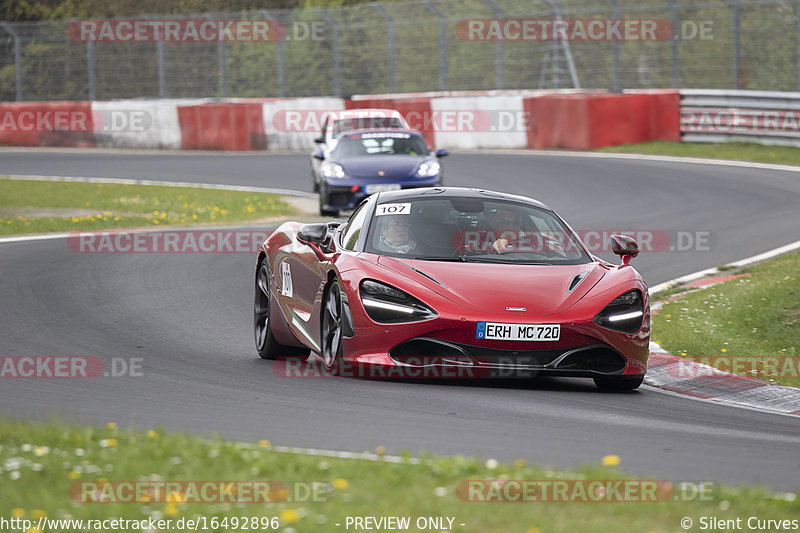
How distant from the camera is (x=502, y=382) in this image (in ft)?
28.5

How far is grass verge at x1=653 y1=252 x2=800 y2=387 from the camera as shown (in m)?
9.70

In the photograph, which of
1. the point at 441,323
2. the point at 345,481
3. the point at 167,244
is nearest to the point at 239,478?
the point at 345,481

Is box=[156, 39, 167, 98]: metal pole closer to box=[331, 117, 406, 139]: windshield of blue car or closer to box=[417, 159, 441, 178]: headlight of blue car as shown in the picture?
box=[331, 117, 406, 139]: windshield of blue car

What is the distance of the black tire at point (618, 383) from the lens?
8.51 meters

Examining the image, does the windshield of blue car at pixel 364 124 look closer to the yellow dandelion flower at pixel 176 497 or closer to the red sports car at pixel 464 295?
the red sports car at pixel 464 295

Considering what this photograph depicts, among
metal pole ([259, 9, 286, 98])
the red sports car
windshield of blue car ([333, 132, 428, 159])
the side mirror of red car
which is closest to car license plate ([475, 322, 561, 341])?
the red sports car

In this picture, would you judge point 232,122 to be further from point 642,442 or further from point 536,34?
point 642,442

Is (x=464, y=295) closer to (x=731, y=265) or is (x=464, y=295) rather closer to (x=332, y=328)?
(x=332, y=328)

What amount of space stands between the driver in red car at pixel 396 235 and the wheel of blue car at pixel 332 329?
0.49m

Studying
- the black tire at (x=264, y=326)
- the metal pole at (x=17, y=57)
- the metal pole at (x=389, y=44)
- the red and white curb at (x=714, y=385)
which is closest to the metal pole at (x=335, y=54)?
the metal pole at (x=389, y=44)

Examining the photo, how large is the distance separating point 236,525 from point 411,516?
63cm

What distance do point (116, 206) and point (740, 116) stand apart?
12739 mm

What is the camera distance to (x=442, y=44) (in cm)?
3275

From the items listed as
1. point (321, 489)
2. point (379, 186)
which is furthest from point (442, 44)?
point (321, 489)
